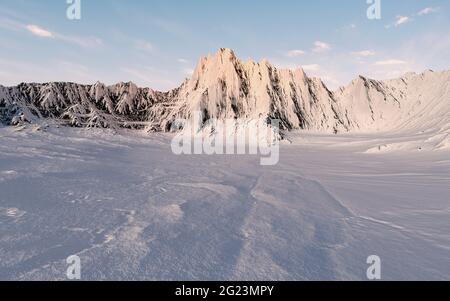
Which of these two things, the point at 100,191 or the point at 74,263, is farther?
the point at 100,191

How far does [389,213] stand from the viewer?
887cm

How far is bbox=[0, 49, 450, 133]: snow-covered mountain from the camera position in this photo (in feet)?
202

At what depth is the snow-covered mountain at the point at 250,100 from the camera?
2424 inches

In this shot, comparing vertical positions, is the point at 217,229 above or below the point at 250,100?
below

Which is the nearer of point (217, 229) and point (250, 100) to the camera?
point (217, 229)

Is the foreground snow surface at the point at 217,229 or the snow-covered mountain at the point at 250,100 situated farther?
the snow-covered mountain at the point at 250,100

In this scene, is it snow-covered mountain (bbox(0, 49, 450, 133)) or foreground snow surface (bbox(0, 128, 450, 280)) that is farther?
snow-covered mountain (bbox(0, 49, 450, 133))

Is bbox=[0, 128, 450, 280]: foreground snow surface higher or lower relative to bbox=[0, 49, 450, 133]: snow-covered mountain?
lower

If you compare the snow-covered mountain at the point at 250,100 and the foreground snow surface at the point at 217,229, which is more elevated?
the snow-covered mountain at the point at 250,100

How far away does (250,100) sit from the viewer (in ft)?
230
